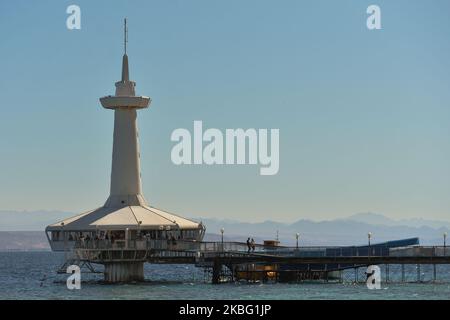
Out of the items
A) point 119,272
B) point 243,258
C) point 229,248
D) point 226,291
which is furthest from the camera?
point 229,248

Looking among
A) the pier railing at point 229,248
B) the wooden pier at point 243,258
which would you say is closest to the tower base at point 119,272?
the wooden pier at point 243,258

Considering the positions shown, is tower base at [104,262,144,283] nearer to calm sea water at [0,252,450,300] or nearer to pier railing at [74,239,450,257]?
calm sea water at [0,252,450,300]

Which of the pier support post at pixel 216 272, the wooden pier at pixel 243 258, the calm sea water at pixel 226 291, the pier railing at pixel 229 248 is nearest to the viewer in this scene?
the calm sea water at pixel 226 291

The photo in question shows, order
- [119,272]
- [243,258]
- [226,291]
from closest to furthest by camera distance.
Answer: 1. [226,291]
2. [243,258]
3. [119,272]

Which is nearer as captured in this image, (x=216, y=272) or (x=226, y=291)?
(x=226, y=291)

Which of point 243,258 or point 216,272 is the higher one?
point 243,258

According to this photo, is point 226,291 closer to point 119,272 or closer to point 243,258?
point 243,258

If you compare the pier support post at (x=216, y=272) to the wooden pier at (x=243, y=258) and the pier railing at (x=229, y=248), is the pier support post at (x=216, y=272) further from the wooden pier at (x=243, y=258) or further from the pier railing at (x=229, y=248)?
the pier railing at (x=229, y=248)

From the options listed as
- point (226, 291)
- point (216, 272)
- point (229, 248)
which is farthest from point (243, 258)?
point (226, 291)

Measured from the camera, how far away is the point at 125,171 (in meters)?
115

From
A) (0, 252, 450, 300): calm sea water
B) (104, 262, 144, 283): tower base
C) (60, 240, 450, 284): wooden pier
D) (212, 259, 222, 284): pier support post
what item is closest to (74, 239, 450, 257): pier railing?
(60, 240, 450, 284): wooden pier
